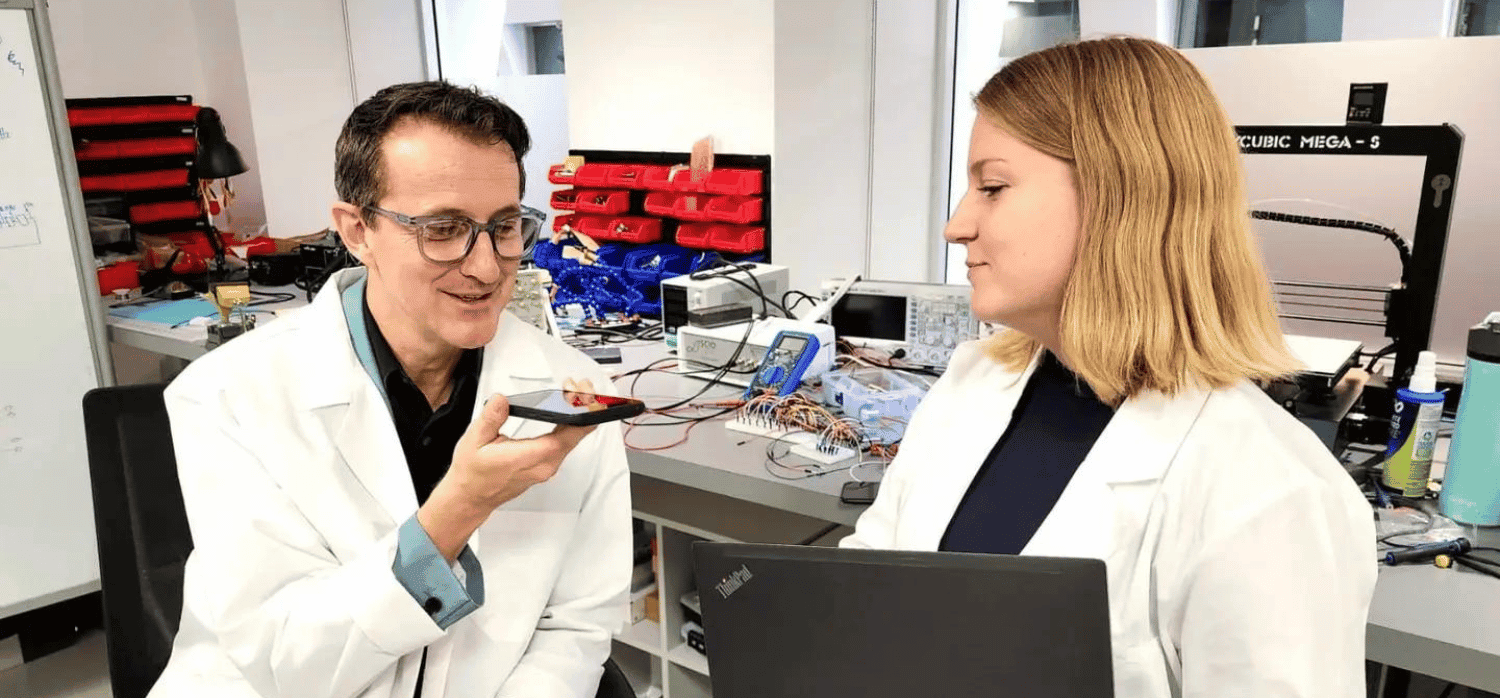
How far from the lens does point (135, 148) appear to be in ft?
11.3

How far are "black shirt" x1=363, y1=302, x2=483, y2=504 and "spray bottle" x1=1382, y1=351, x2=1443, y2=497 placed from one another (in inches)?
56.4

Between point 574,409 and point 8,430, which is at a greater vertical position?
point 574,409

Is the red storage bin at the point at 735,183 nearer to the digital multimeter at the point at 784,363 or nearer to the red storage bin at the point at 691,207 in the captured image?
the red storage bin at the point at 691,207

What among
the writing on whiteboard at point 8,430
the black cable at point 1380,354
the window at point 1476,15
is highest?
the window at point 1476,15

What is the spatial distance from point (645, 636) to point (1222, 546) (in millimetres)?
1547

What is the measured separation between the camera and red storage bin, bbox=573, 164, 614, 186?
3.43 metres

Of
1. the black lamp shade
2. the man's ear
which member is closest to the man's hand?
the man's ear

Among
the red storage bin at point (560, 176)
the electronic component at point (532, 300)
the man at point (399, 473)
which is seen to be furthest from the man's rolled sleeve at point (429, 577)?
the red storage bin at point (560, 176)

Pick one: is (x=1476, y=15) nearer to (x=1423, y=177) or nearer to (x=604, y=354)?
(x=1423, y=177)

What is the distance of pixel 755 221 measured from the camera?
3.21 m

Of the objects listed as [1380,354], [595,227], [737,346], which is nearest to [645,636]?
[737,346]

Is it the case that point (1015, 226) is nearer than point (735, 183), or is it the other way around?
point (1015, 226)

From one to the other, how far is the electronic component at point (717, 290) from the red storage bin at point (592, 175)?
105cm

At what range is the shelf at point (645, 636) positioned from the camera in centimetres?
217
